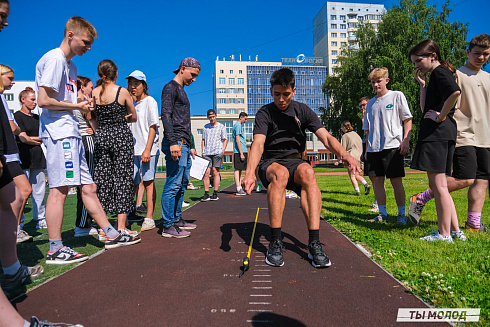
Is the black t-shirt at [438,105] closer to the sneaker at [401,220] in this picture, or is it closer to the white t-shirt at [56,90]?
the sneaker at [401,220]

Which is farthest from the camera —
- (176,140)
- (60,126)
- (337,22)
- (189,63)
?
(337,22)

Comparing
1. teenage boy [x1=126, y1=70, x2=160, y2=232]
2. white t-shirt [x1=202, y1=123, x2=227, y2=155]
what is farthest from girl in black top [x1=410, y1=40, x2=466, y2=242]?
white t-shirt [x1=202, y1=123, x2=227, y2=155]

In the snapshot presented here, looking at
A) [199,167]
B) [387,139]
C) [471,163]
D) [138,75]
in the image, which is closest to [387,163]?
[387,139]

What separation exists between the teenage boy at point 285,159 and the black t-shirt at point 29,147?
3982 mm

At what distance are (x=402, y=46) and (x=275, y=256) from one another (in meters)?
32.7

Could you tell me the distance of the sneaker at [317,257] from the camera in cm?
294

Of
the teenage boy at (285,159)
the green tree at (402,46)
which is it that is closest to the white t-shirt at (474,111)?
the teenage boy at (285,159)

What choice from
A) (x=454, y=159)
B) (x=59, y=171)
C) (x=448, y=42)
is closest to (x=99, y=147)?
(x=59, y=171)

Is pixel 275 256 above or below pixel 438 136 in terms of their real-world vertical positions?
below

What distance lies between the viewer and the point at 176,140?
173 inches

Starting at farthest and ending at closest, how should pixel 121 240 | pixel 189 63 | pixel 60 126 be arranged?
pixel 189 63
pixel 121 240
pixel 60 126

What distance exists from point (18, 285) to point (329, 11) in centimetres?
11068

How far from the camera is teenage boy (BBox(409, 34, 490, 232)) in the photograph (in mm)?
3947

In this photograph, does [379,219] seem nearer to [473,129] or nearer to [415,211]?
[415,211]
